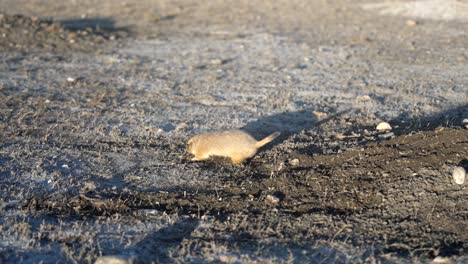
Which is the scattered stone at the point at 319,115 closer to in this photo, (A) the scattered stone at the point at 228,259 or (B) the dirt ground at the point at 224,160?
(B) the dirt ground at the point at 224,160

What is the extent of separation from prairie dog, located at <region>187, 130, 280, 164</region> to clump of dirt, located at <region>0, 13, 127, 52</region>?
7.03 meters

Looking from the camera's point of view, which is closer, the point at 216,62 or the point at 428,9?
the point at 216,62

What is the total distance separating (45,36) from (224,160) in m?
8.45

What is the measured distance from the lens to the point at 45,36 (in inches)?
508

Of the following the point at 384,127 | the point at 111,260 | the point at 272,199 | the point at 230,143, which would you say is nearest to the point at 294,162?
the point at 230,143

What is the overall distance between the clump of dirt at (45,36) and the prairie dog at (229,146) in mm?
7026

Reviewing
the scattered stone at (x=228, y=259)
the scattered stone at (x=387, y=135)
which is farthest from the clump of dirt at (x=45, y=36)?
the scattered stone at (x=228, y=259)

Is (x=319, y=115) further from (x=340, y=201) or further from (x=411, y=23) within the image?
(x=411, y=23)

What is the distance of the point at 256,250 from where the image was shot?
4.12m

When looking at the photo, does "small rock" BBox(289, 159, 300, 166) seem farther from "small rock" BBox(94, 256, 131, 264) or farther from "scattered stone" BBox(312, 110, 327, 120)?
"small rock" BBox(94, 256, 131, 264)

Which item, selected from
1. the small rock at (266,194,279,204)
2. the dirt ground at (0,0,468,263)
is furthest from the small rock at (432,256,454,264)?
the small rock at (266,194,279,204)

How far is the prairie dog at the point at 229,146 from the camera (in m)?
5.74

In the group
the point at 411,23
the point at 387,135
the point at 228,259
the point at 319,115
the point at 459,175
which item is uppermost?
the point at 459,175

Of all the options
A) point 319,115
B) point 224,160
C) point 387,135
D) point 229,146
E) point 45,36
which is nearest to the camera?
point 229,146
